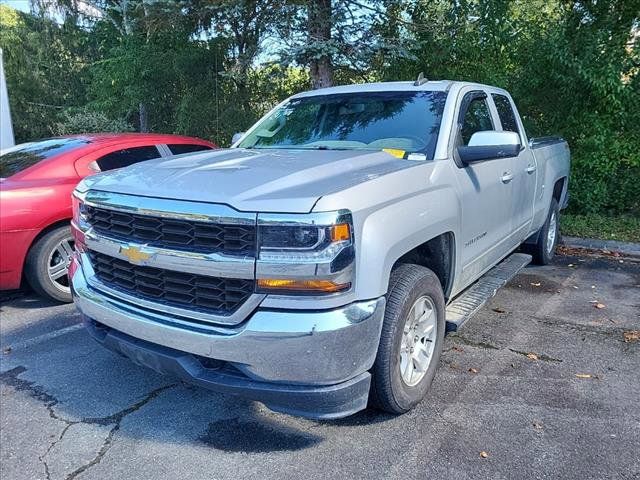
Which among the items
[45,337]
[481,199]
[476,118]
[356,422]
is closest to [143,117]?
[45,337]

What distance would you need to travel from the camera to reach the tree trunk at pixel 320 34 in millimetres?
9422

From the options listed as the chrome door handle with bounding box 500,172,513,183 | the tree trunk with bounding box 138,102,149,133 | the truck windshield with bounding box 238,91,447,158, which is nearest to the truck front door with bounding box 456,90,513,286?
the chrome door handle with bounding box 500,172,513,183

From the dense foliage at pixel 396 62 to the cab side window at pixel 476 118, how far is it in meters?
3.85

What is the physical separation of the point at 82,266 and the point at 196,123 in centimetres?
964

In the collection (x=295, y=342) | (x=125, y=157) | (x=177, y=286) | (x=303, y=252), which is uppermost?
(x=125, y=157)

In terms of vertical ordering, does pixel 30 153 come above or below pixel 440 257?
above

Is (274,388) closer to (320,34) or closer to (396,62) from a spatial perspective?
(396,62)

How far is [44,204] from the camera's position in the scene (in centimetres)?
483

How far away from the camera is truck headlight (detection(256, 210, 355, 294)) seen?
92.0 inches

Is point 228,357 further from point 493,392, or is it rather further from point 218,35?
point 218,35

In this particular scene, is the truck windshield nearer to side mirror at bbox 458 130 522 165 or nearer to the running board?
side mirror at bbox 458 130 522 165

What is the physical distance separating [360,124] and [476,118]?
103 centimetres

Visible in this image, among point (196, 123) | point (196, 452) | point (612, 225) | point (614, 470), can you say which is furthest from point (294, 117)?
point (196, 123)

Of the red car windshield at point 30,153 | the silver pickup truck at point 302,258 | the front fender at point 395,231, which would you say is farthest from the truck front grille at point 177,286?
the red car windshield at point 30,153
